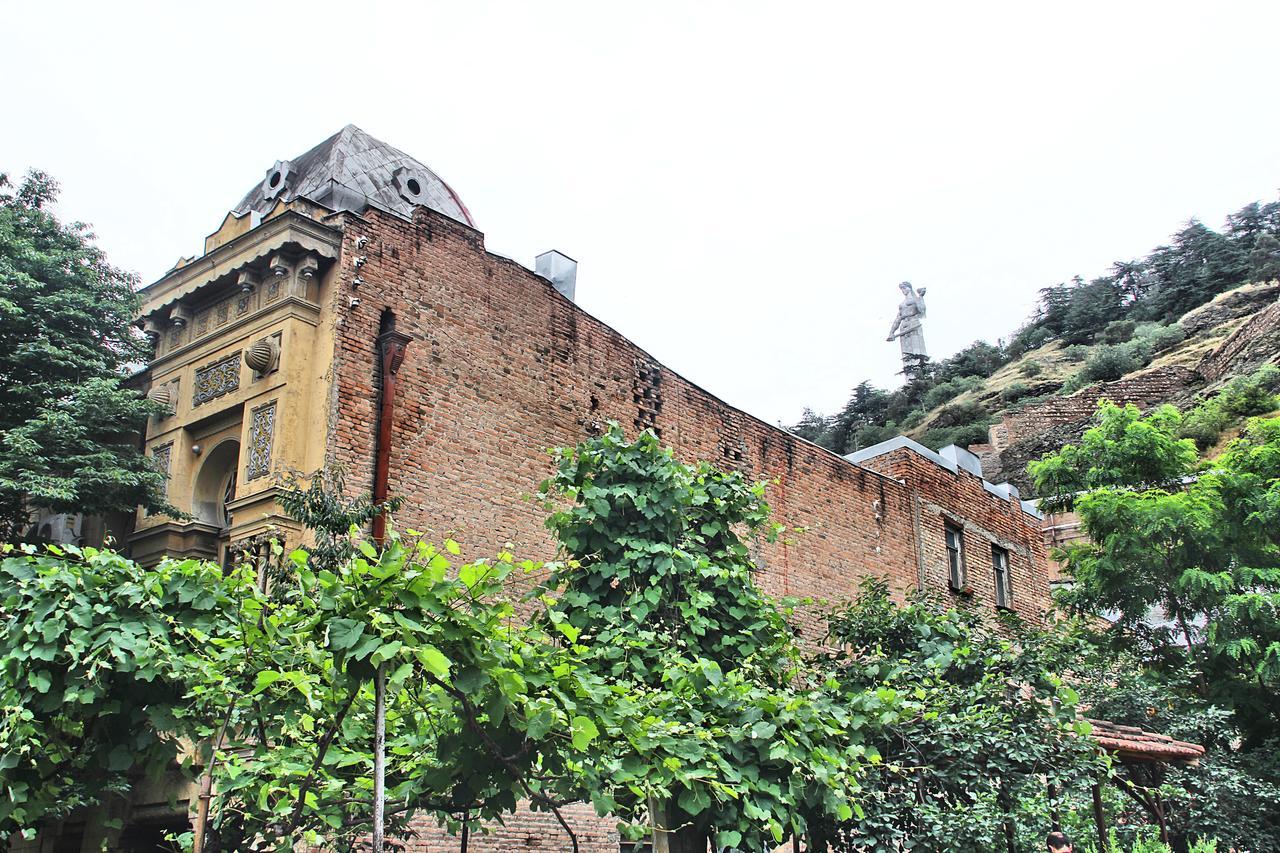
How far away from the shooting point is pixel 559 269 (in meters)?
18.3

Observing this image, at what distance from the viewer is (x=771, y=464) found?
66.1 feet

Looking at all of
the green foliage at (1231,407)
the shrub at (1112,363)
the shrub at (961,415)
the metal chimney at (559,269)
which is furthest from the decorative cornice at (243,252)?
the shrub at (961,415)

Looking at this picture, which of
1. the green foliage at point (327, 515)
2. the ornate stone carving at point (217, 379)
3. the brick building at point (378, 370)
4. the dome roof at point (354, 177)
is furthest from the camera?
the dome roof at point (354, 177)

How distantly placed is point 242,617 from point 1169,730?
44.4 feet

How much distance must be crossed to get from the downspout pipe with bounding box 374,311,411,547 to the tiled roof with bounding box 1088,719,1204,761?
27.7 feet

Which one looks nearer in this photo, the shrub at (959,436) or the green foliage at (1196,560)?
the green foliage at (1196,560)

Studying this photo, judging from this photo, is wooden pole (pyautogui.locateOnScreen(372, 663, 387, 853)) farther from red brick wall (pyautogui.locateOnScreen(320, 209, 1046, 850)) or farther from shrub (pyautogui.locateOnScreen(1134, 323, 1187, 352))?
shrub (pyautogui.locateOnScreen(1134, 323, 1187, 352))

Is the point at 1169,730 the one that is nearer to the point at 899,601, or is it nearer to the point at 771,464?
the point at 899,601

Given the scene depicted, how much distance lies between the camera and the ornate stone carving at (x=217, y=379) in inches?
575

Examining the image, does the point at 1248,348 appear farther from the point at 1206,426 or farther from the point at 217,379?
the point at 217,379

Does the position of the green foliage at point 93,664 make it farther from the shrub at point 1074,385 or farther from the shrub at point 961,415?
the shrub at point 961,415

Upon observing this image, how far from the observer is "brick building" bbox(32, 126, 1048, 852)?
13.9 metres

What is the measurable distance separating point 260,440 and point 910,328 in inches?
2610

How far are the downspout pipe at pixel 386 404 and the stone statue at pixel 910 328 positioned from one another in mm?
61302
